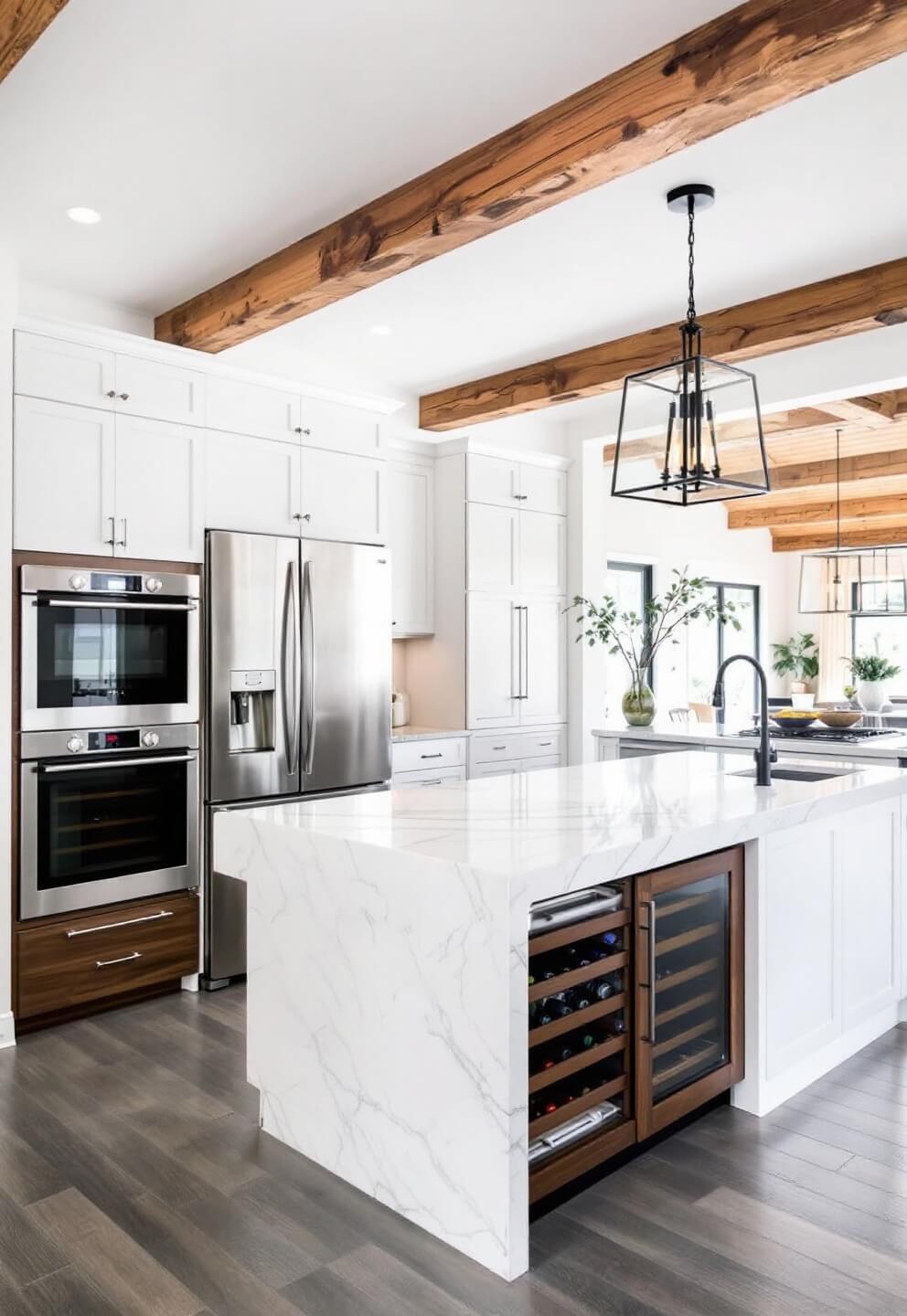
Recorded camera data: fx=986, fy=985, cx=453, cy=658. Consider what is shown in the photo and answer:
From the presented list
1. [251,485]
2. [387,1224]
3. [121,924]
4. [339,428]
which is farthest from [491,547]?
[387,1224]

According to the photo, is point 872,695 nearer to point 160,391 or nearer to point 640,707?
point 640,707

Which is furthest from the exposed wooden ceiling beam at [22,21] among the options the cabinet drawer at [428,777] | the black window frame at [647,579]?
the black window frame at [647,579]

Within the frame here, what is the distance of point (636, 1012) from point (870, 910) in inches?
48.9

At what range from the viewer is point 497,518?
5.54m

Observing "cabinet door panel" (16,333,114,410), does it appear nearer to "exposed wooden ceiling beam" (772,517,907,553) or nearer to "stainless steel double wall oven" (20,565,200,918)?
"stainless steel double wall oven" (20,565,200,918)

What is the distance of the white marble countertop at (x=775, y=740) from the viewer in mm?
4109

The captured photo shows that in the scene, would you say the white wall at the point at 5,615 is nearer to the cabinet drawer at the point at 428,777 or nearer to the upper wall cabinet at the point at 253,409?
the upper wall cabinet at the point at 253,409

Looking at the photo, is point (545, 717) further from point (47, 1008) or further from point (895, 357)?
point (47, 1008)

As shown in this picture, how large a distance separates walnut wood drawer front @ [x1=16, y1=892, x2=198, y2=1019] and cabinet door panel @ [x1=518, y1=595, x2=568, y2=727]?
242cm

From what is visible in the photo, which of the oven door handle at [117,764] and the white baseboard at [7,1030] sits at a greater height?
the oven door handle at [117,764]

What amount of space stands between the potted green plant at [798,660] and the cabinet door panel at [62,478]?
8941 millimetres

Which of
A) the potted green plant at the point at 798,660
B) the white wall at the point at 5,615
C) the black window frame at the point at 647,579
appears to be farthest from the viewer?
the potted green plant at the point at 798,660

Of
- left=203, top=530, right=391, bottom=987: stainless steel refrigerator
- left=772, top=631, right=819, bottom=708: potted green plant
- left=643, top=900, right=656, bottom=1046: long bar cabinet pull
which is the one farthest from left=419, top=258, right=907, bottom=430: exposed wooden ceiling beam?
left=772, top=631, right=819, bottom=708: potted green plant

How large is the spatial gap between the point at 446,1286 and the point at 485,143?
9.42 feet
